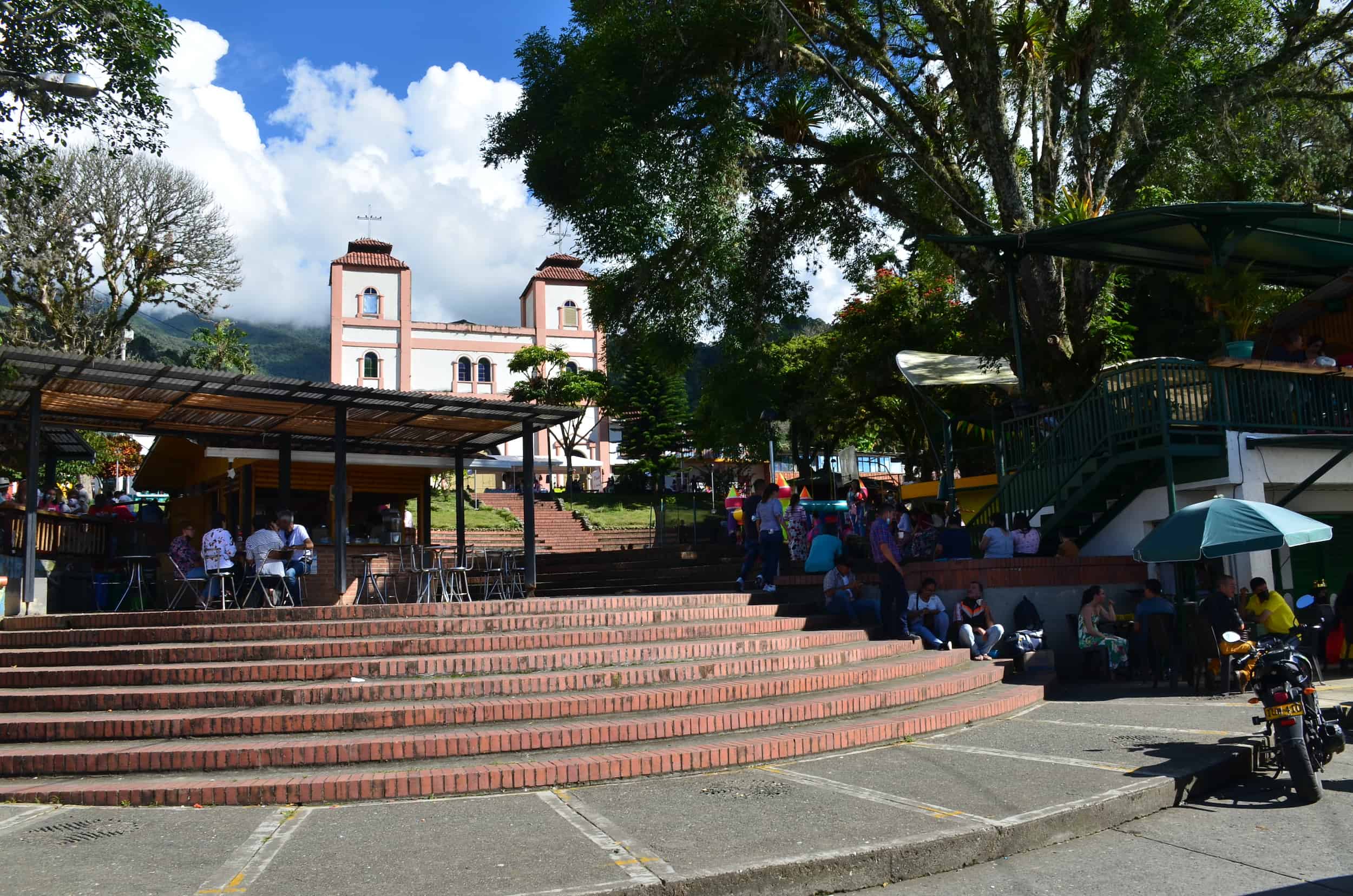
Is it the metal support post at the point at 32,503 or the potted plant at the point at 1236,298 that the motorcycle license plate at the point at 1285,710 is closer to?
the potted plant at the point at 1236,298

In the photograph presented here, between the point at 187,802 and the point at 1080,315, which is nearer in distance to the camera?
the point at 187,802

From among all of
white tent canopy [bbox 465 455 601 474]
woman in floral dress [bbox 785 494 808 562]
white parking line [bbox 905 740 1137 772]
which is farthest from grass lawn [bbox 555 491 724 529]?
white parking line [bbox 905 740 1137 772]

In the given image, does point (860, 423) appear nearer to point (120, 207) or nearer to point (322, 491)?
point (322, 491)

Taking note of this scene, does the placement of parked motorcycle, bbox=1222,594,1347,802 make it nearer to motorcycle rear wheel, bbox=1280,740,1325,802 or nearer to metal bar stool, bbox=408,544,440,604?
motorcycle rear wheel, bbox=1280,740,1325,802

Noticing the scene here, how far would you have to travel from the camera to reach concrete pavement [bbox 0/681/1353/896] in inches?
193

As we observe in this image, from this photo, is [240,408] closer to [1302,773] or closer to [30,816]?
[30,816]

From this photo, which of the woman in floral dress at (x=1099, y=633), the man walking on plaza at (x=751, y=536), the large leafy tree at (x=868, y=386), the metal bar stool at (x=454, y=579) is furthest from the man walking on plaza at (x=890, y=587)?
the large leafy tree at (x=868, y=386)

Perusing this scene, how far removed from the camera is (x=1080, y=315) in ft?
54.4

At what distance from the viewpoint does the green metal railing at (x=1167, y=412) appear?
1284 cm

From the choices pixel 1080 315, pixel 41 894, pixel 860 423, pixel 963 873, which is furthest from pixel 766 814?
pixel 860 423

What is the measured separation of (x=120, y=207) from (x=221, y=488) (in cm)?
1331

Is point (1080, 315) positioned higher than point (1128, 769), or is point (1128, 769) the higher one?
point (1080, 315)

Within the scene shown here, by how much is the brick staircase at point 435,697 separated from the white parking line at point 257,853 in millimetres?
381

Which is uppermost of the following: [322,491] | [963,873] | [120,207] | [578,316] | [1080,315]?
[578,316]
